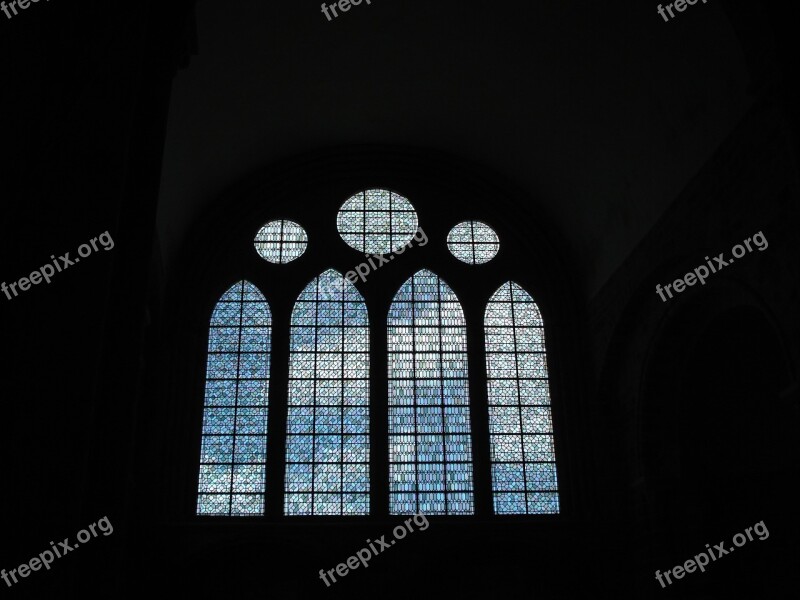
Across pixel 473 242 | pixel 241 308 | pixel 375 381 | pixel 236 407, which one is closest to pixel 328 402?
pixel 375 381

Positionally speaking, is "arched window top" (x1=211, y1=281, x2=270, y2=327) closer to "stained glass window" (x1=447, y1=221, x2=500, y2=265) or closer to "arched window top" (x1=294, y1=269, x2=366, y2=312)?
"arched window top" (x1=294, y1=269, x2=366, y2=312)

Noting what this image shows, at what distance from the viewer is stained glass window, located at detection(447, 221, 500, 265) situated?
14492 mm

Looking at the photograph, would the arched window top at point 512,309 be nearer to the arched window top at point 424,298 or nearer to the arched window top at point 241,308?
the arched window top at point 424,298

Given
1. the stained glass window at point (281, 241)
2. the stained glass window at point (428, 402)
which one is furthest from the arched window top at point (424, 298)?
the stained glass window at point (281, 241)

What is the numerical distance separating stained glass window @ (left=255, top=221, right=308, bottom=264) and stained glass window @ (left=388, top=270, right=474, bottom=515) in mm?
1775

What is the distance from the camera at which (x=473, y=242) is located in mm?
14586

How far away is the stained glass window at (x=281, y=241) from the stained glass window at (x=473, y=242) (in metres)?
2.39

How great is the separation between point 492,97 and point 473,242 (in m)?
2.45

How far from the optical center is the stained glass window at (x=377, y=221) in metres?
14.6
